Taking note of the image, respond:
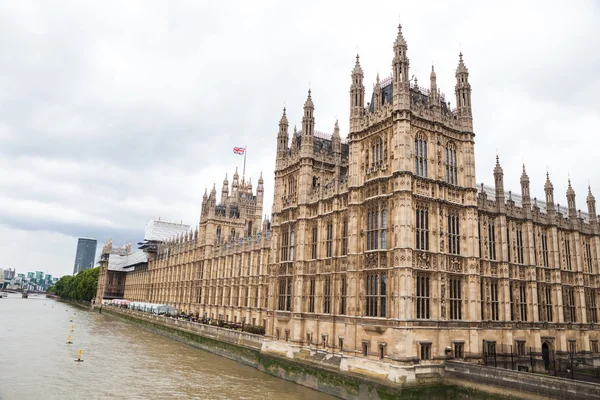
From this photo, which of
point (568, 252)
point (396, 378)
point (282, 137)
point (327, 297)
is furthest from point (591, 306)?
point (282, 137)

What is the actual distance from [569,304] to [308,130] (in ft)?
104

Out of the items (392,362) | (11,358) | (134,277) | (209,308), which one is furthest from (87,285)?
(392,362)

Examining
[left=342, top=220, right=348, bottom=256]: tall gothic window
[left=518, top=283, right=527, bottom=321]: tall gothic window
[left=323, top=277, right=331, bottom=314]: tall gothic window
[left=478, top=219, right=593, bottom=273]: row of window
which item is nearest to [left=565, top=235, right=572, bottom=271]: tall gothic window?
[left=478, top=219, right=593, bottom=273]: row of window

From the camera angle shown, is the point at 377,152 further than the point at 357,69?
No

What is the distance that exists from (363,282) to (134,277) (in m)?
130

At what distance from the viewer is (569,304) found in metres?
45.0

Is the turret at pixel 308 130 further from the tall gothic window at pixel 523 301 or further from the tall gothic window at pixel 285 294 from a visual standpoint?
the tall gothic window at pixel 523 301

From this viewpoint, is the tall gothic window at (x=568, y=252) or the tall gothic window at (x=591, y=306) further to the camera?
the tall gothic window at (x=591, y=306)

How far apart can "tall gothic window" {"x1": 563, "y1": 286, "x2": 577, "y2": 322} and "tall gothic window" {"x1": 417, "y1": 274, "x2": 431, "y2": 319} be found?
802 inches

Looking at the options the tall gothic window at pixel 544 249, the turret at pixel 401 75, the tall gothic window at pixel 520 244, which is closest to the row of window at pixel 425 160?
the turret at pixel 401 75

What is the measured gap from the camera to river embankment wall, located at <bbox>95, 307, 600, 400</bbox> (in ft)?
83.1

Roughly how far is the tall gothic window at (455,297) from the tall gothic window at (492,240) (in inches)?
236

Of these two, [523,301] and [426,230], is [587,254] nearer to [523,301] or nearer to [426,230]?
[523,301]

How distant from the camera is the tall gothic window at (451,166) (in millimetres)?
36688
